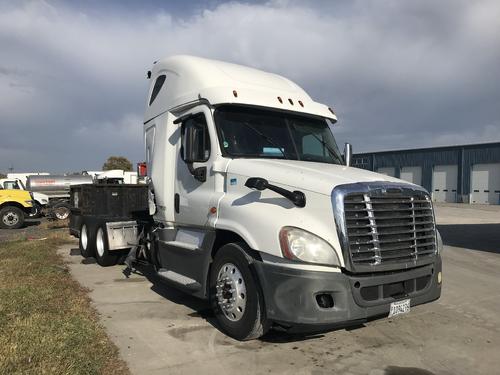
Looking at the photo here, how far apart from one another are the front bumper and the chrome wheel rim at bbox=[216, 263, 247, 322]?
0.43 m

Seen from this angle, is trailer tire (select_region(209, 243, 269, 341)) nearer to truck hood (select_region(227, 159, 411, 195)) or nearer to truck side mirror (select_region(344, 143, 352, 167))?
truck hood (select_region(227, 159, 411, 195))

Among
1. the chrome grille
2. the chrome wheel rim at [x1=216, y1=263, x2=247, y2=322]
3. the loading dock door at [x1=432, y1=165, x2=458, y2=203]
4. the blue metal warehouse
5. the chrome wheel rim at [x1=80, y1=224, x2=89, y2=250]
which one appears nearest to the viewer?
the chrome grille

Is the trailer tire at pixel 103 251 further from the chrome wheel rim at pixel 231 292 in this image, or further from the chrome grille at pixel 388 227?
the chrome grille at pixel 388 227

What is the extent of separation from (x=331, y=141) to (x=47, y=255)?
294 inches

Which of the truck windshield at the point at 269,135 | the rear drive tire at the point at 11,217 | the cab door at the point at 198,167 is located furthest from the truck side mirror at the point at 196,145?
the rear drive tire at the point at 11,217

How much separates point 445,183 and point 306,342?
158 ft

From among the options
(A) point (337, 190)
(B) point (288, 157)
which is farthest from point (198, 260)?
(A) point (337, 190)

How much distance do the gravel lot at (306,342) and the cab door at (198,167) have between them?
1.30 metres

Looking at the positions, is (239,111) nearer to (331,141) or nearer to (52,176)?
(331,141)

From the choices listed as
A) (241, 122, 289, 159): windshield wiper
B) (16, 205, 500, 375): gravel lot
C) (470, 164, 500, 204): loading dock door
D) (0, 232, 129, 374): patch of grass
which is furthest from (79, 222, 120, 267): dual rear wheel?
(470, 164, 500, 204): loading dock door

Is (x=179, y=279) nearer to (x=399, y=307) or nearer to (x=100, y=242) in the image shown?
(x=399, y=307)

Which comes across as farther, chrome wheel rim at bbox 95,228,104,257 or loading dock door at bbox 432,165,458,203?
loading dock door at bbox 432,165,458,203

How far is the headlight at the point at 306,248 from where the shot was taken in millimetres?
4355

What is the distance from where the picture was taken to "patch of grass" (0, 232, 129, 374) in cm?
415
